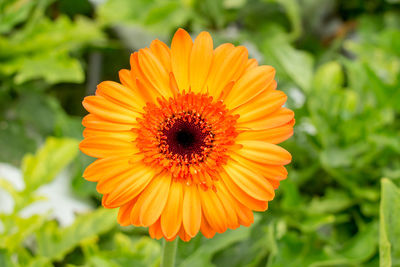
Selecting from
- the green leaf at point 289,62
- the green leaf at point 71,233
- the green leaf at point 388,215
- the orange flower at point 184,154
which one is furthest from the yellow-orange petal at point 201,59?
the green leaf at point 289,62

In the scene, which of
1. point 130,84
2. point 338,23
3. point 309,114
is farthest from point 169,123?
point 338,23

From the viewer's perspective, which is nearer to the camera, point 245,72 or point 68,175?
point 245,72

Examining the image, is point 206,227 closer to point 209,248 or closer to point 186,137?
point 186,137

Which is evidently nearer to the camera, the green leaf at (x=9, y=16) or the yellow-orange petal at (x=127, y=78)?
the yellow-orange petal at (x=127, y=78)

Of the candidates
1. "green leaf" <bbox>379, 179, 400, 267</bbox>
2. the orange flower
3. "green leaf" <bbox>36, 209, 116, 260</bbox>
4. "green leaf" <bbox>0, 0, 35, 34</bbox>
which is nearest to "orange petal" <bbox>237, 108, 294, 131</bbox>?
the orange flower

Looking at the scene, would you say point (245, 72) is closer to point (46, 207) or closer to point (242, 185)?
point (242, 185)

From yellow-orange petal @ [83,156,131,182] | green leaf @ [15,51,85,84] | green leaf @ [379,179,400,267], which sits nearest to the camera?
yellow-orange petal @ [83,156,131,182]

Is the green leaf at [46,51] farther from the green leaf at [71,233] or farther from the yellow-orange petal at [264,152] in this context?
the yellow-orange petal at [264,152]

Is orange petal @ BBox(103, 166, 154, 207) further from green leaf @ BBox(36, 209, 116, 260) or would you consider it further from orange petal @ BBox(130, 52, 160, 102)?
green leaf @ BBox(36, 209, 116, 260)
